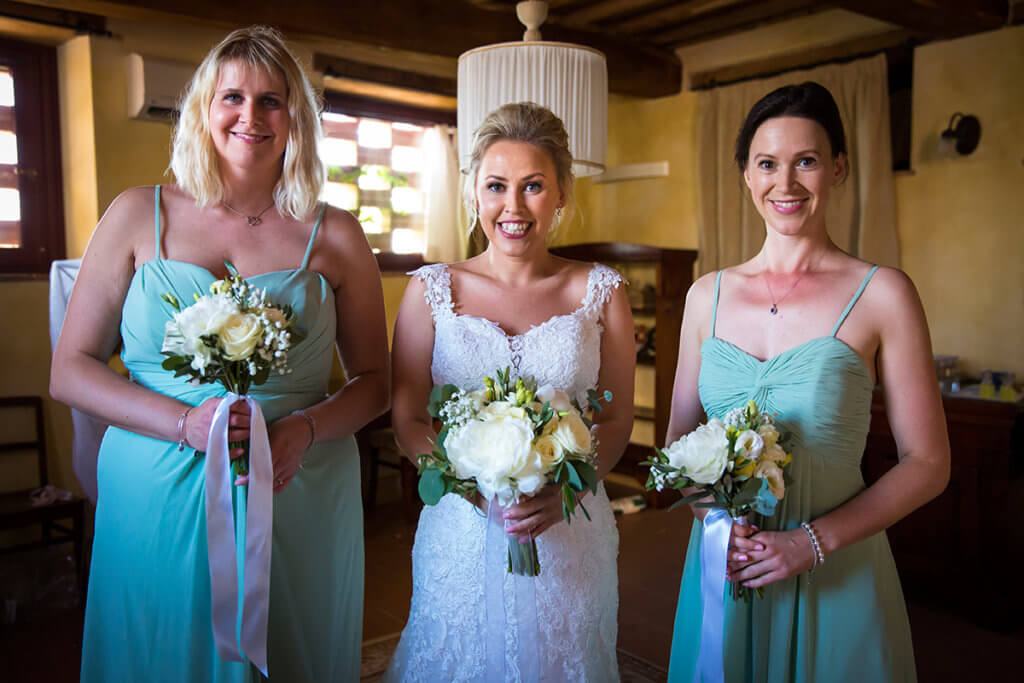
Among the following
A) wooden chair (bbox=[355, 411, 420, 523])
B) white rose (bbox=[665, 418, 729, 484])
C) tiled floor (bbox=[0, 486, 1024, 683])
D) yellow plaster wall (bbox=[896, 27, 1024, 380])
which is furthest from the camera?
wooden chair (bbox=[355, 411, 420, 523])

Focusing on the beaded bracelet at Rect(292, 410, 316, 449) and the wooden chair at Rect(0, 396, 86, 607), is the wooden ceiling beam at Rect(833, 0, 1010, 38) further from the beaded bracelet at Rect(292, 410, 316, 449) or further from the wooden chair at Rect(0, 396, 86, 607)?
the wooden chair at Rect(0, 396, 86, 607)

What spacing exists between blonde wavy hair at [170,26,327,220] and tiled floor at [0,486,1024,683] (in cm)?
243

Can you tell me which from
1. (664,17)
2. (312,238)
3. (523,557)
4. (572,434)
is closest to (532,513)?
(523,557)

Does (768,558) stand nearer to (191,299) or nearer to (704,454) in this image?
(704,454)

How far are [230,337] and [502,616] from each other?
2.79 feet

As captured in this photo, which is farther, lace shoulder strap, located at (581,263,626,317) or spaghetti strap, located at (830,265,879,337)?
lace shoulder strap, located at (581,263,626,317)

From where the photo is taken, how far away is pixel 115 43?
458 centimetres

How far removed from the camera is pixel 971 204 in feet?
16.1

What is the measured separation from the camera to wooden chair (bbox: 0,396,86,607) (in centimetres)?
393

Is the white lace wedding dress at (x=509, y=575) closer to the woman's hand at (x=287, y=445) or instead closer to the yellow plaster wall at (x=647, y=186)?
the woman's hand at (x=287, y=445)

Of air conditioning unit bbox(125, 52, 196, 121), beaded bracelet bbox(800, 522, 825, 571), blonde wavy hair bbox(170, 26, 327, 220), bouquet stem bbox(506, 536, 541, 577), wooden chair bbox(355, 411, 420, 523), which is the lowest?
wooden chair bbox(355, 411, 420, 523)

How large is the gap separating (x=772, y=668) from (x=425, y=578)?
86cm

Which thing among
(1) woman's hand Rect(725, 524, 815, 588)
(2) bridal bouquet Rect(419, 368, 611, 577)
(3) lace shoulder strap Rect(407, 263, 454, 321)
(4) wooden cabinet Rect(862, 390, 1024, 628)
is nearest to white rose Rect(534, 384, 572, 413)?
(2) bridal bouquet Rect(419, 368, 611, 577)

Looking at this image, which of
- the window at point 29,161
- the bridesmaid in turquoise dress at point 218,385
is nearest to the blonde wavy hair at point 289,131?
the bridesmaid in turquoise dress at point 218,385
